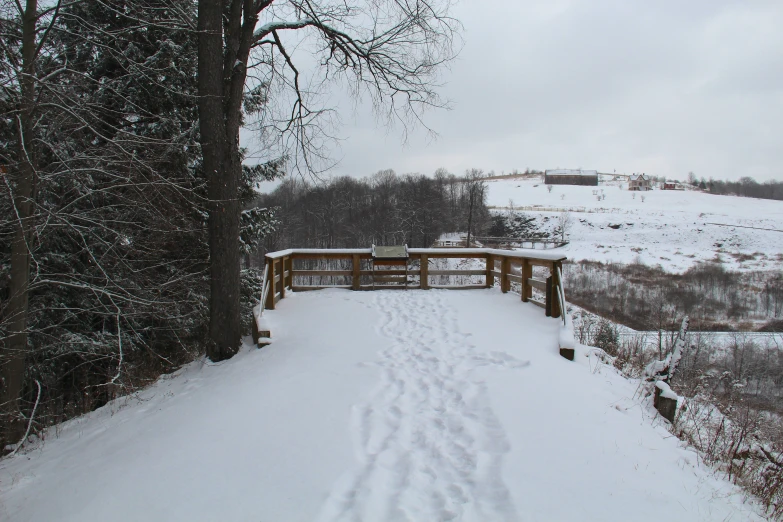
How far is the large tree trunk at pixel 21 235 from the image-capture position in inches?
165

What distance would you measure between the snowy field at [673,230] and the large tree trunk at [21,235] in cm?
3530

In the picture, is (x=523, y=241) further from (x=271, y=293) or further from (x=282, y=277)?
(x=271, y=293)

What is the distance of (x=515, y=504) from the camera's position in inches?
92.2

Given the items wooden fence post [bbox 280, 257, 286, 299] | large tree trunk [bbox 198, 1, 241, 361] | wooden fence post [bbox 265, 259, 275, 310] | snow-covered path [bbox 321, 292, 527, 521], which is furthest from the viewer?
wooden fence post [bbox 280, 257, 286, 299]

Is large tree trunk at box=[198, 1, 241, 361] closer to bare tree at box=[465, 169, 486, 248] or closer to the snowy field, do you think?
the snowy field

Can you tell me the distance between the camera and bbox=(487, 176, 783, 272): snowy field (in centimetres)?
3462

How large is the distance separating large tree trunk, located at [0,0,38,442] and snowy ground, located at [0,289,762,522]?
0.79 m

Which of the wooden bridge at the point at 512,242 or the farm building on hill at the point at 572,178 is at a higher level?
the farm building on hill at the point at 572,178

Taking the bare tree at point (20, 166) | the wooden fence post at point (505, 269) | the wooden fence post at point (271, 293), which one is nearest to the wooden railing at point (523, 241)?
the wooden fence post at point (505, 269)

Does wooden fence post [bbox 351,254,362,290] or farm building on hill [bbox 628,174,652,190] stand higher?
farm building on hill [bbox 628,174,652,190]

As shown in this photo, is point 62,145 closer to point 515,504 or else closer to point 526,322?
point 515,504

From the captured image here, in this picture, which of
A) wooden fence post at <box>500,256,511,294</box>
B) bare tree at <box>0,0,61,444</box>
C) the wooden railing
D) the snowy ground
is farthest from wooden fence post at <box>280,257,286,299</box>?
the wooden railing

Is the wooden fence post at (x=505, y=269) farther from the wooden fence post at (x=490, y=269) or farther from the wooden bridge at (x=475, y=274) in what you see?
the wooden fence post at (x=490, y=269)

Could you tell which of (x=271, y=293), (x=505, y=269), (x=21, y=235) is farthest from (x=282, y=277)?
(x=505, y=269)
